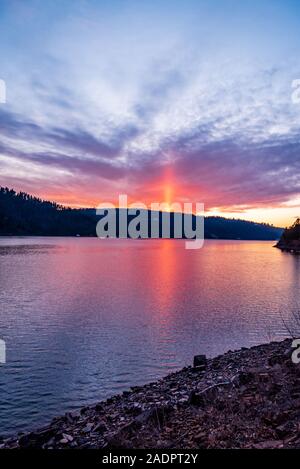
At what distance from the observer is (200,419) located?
10180 mm

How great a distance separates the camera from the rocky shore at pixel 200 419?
8.89m

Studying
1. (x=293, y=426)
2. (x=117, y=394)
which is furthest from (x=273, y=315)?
(x=293, y=426)

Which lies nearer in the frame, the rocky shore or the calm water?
the rocky shore

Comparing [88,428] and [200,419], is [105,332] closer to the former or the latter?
[88,428]

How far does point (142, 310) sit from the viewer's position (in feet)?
125

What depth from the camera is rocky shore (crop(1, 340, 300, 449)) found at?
8.89 meters

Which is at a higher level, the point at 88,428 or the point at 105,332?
the point at 88,428

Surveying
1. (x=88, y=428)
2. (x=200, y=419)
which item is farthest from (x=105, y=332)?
(x=200, y=419)

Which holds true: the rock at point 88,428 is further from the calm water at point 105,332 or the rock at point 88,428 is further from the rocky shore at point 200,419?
the calm water at point 105,332

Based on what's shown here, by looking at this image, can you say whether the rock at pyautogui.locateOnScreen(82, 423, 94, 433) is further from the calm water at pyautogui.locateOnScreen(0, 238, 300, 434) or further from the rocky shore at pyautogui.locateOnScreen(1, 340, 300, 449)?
the calm water at pyautogui.locateOnScreen(0, 238, 300, 434)

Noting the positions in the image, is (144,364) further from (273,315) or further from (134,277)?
(134,277)

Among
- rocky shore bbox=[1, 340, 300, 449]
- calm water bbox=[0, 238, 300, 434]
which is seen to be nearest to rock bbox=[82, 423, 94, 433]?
rocky shore bbox=[1, 340, 300, 449]

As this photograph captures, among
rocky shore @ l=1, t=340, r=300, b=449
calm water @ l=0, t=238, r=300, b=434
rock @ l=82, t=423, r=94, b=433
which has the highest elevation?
rocky shore @ l=1, t=340, r=300, b=449

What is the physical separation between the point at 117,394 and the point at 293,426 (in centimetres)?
1044
